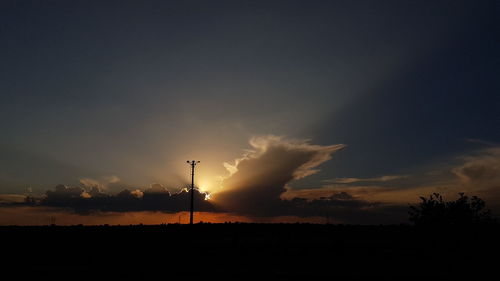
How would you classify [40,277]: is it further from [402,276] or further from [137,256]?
[402,276]

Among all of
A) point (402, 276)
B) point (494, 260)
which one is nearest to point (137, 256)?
point (402, 276)

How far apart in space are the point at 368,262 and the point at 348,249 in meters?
4.26

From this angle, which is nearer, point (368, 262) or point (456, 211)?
point (368, 262)

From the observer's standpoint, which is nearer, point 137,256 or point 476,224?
point 137,256

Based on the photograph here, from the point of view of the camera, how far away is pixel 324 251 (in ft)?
73.4

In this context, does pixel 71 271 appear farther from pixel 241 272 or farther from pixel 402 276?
pixel 402 276

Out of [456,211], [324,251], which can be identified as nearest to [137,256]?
[324,251]

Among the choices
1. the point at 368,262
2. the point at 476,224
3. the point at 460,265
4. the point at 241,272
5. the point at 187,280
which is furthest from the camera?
the point at 476,224

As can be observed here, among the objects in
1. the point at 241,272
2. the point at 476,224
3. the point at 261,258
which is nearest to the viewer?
the point at 241,272

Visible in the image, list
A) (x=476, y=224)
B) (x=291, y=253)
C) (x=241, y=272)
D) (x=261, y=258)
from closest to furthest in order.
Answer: (x=241, y=272), (x=261, y=258), (x=291, y=253), (x=476, y=224)

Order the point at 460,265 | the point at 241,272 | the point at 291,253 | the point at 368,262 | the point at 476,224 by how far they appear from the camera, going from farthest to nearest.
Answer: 1. the point at 476,224
2. the point at 291,253
3. the point at 368,262
4. the point at 460,265
5. the point at 241,272

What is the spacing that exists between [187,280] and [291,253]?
909 cm

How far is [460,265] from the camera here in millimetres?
17141

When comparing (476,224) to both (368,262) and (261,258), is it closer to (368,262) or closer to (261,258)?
(368,262)
